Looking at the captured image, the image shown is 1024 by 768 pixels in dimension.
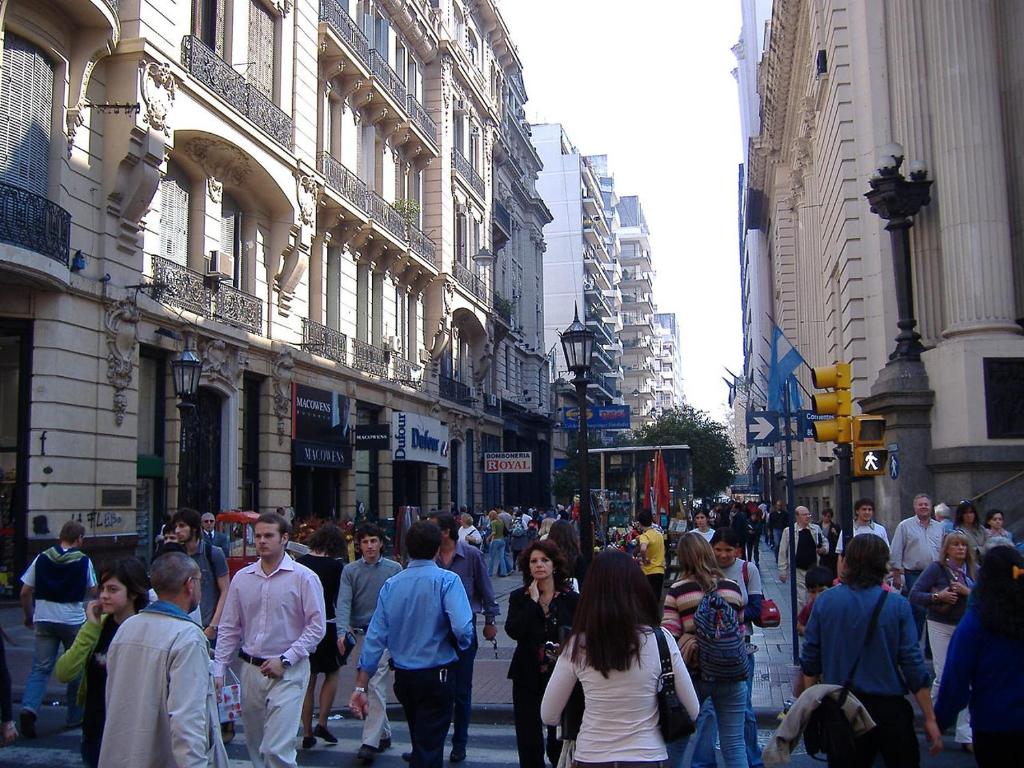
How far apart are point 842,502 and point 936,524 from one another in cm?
169

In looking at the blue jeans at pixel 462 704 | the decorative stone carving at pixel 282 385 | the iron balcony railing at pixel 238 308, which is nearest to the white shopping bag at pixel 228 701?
the blue jeans at pixel 462 704

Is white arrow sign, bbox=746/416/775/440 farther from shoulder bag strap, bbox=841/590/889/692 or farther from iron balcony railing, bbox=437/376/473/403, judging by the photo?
iron balcony railing, bbox=437/376/473/403

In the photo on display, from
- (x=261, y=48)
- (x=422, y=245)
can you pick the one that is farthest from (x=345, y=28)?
(x=422, y=245)

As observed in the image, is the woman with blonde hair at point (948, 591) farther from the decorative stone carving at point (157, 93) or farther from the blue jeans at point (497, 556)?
the blue jeans at point (497, 556)

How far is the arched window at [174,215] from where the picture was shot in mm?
19391

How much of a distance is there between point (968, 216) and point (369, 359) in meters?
17.4

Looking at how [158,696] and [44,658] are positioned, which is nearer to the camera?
[158,696]

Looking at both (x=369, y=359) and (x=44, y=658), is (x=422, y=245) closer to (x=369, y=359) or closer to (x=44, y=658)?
(x=369, y=359)

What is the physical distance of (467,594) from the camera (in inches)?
359

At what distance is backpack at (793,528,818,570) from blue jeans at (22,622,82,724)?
8.90 metres

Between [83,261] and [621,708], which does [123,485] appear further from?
[621,708]

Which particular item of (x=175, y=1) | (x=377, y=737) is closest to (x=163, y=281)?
(x=175, y=1)

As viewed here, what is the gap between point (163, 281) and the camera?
729 inches

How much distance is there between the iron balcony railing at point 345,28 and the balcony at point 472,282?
414 inches
